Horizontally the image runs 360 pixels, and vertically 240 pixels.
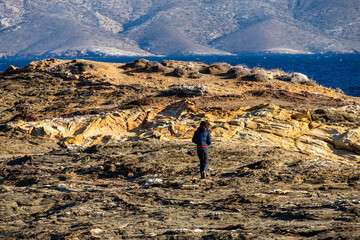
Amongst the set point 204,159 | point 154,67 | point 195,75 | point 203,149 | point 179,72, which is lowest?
point 154,67

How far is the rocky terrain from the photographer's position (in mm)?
6246

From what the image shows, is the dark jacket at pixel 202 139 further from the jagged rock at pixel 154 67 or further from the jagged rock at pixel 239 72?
the jagged rock at pixel 154 67

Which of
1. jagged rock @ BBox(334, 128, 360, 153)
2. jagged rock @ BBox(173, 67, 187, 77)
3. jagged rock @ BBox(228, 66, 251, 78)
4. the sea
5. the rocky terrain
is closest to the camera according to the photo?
the rocky terrain

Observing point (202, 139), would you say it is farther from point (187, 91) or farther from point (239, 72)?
point (239, 72)

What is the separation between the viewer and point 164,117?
16781mm

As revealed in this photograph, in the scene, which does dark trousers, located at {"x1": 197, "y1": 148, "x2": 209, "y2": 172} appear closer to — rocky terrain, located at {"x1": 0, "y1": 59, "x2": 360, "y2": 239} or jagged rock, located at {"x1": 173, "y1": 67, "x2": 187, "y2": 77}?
rocky terrain, located at {"x1": 0, "y1": 59, "x2": 360, "y2": 239}

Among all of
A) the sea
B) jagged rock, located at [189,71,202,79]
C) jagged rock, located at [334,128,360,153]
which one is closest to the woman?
jagged rock, located at [334,128,360,153]

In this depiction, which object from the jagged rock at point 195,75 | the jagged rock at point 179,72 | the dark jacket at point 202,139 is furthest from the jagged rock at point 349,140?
the jagged rock at point 179,72

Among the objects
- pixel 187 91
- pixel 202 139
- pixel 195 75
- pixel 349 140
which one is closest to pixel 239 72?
pixel 195 75

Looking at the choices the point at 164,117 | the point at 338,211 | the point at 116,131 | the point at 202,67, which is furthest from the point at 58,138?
the point at 202,67

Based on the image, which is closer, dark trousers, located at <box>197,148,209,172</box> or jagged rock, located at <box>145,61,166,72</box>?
dark trousers, located at <box>197,148,209,172</box>

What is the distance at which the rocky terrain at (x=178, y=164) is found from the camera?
6.25 m

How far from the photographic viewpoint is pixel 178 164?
11180mm

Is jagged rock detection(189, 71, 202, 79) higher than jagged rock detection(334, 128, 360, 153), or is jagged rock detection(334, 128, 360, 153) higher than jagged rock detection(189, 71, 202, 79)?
jagged rock detection(334, 128, 360, 153)
